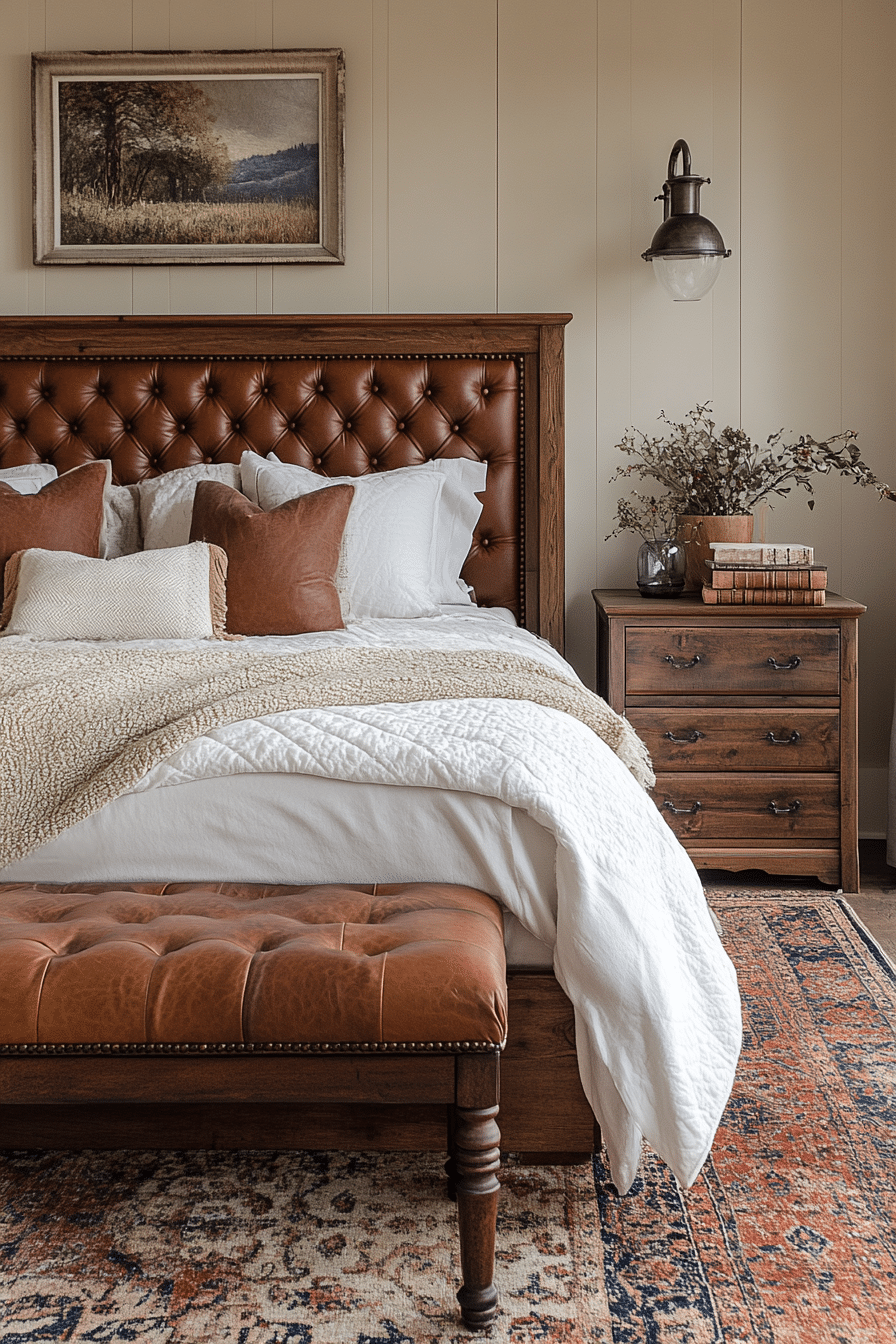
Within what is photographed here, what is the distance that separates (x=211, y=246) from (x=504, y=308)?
88 centimetres

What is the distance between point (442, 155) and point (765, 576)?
157 cm

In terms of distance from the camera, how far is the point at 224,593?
254cm

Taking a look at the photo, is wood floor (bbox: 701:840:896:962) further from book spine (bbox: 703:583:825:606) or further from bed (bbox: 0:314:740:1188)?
bed (bbox: 0:314:740:1188)

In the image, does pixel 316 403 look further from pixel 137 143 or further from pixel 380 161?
pixel 137 143

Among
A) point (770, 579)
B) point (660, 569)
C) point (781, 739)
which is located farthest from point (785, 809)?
point (660, 569)

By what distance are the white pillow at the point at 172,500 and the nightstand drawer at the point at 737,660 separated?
1175mm

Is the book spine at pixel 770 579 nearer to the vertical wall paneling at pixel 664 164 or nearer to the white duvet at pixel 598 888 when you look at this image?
the vertical wall paneling at pixel 664 164

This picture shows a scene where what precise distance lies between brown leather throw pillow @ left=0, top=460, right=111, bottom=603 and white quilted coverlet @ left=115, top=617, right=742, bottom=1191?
1337 mm

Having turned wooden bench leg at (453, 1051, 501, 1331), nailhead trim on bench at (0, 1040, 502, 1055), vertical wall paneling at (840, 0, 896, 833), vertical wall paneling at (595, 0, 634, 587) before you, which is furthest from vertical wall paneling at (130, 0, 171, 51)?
turned wooden bench leg at (453, 1051, 501, 1331)

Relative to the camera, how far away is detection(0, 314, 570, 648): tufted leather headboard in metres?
3.18

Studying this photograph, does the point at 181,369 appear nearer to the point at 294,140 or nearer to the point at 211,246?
the point at 211,246

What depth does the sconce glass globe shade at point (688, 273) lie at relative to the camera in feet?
10.1

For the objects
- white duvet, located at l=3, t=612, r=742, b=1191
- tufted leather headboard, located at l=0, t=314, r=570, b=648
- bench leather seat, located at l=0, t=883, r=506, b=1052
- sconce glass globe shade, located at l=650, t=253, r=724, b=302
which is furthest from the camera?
tufted leather headboard, located at l=0, t=314, r=570, b=648

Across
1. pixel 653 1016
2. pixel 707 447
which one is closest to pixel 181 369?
pixel 707 447
